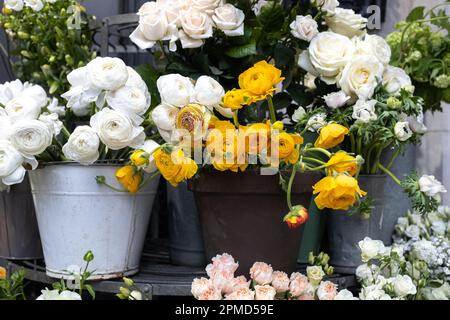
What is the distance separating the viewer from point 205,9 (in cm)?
105

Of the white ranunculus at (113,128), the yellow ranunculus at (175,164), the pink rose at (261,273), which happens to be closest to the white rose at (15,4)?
the white ranunculus at (113,128)

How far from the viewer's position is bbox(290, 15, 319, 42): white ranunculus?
43.5 inches

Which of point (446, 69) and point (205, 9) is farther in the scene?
point (446, 69)

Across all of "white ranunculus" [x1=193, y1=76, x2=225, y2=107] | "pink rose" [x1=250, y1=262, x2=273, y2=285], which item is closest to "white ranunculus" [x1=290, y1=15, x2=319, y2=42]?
"white ranunculus" [x1=193, y1=76, x2=225, y2=107]

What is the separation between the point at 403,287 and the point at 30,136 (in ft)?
2.21

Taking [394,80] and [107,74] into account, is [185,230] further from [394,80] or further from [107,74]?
[394,80]

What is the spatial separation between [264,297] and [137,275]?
0.98 feet

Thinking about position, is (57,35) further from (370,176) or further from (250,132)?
(370,176)

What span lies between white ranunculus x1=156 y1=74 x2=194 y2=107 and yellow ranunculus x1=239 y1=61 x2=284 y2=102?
95 mm

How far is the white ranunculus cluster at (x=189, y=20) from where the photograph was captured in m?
1.04

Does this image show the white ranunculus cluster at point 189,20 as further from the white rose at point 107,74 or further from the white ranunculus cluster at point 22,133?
the white ranunculus cluster at point 22,133

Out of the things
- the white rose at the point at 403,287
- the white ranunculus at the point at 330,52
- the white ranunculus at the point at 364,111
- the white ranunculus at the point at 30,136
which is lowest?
the white rose at the point at 403,287

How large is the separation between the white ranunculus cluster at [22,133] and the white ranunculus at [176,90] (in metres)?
0.20
